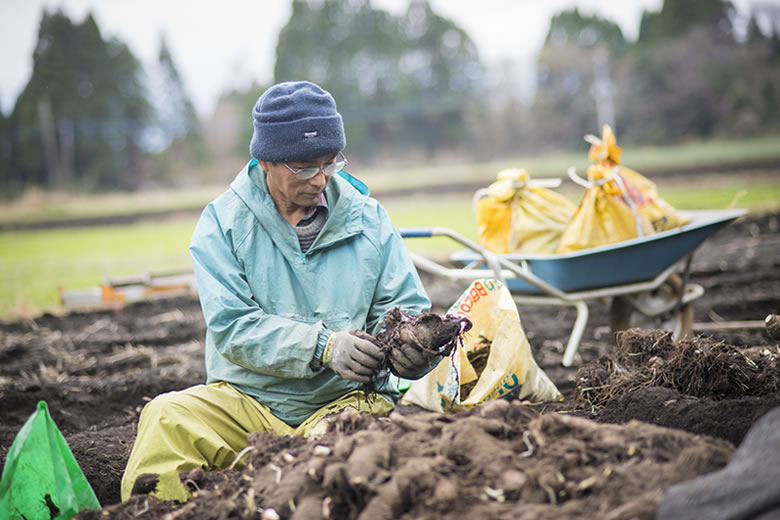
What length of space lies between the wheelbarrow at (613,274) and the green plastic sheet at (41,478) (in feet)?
7.10

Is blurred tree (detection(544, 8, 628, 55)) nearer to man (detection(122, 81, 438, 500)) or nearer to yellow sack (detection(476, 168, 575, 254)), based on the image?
yellow sack (detection(476, 168, 575, 254))

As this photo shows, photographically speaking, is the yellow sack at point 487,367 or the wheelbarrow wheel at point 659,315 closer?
the yellow sack at point 487,367

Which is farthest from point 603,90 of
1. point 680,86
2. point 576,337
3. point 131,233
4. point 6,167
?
point 576,337

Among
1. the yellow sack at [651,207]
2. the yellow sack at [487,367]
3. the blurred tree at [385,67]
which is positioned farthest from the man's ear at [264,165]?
the blurred tree at [385,67]

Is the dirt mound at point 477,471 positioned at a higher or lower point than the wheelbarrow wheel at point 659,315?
higher

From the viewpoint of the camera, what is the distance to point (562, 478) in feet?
5.98

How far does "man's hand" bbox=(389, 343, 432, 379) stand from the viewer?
8.21 feet

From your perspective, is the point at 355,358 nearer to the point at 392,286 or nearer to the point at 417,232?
the point at 392,286

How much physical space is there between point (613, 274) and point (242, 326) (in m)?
2.70

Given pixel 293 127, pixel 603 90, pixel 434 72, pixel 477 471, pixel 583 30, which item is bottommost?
pixel 477 471

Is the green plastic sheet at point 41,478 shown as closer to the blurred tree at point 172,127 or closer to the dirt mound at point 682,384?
the dirt mound at point 682,384

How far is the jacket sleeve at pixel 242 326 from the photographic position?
2.55m

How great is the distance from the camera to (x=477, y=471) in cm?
191

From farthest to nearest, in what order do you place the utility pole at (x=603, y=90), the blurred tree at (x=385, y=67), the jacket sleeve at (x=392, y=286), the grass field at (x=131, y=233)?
the blurred tree at (x=385, y=67)
the utility pole at (x=603, y=90)
the grass field at (x=131, y=233)
the jacket sleeve at (x=392, y=286)
